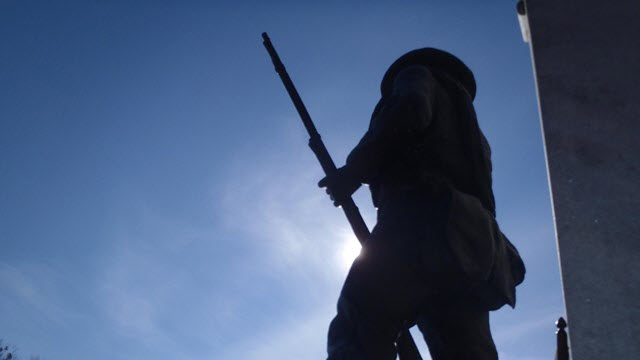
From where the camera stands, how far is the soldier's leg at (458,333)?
2.21 m

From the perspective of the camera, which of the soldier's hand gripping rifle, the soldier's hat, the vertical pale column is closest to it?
the vertical pale column

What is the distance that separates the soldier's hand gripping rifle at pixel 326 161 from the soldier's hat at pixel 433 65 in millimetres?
497

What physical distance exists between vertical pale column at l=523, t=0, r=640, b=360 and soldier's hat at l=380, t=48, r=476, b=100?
3.23ft

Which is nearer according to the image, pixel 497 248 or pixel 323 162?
pixel 497 248

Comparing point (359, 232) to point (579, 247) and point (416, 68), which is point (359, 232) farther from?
point (579, 247)

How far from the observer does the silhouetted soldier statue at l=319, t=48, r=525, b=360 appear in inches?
86.4

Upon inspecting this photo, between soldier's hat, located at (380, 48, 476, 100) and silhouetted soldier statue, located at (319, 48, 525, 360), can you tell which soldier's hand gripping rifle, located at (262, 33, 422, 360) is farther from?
soldier's hat, located at (380, 48, 476, 100)

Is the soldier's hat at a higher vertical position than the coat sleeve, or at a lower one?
higher

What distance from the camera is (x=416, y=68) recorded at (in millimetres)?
2783

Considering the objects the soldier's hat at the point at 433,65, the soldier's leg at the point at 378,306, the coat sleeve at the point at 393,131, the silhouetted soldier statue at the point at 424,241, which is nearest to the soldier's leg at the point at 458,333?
the silhouetted soldier statue at the point at 424,241

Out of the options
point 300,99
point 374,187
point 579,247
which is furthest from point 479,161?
point 300,99

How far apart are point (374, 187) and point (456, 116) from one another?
1.81ft

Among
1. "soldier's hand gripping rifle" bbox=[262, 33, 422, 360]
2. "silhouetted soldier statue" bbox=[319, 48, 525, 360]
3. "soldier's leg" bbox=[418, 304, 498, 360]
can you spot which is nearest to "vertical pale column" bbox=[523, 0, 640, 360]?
"silhouetted soldier statue" bbox=[319, 48, 525, 360]

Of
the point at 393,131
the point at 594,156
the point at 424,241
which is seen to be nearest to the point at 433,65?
the point at 393,131
